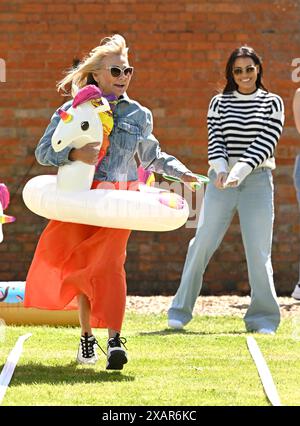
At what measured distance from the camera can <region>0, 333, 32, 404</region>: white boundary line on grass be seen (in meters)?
6.32

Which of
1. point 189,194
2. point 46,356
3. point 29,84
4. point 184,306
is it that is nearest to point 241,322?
point 184,306

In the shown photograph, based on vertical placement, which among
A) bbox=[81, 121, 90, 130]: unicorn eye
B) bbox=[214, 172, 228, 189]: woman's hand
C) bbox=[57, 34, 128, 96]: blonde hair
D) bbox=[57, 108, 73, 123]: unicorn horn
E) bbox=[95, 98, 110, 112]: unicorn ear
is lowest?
bbox=[214, 172, 228, 189]: woman's hand

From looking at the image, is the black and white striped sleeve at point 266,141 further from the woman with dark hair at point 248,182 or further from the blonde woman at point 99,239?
the blonde woman at point 99,239

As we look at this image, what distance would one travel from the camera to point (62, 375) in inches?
269

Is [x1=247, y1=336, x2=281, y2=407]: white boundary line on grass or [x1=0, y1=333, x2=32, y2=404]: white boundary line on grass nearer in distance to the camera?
[x1=247, y1=336, x2=281, y2=407]: white boundary line on grass

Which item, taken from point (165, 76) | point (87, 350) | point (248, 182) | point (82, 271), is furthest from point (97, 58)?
point (165, 76)

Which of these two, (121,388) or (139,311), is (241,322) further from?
(121,388)

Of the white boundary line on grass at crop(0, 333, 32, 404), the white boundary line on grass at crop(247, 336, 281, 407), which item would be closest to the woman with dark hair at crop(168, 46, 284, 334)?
the white boundary line on grass at crop(247, 336, 281, 407)

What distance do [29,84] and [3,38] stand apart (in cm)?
49

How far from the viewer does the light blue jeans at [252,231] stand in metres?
9.02

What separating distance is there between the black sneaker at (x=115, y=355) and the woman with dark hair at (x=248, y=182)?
2.16 metres

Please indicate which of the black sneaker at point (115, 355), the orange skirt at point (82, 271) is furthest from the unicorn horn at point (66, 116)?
the black sneaker at point (115, 355)

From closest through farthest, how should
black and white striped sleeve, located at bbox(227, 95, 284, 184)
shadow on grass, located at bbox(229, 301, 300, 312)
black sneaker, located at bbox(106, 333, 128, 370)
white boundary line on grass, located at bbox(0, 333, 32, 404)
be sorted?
white boundary line on grass, located at bbox(0, 333, 32, 404)
black sneaker, located at bbox(106, 333, 128, 370)
black and white striped sleeve, located at bbox(227, 95, 284, 184)
shadow on grass, located at bbox(229, 301, 300, 312)

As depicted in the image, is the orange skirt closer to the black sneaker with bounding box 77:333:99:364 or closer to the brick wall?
the black sneaker with bounding box 77:333:99:364
